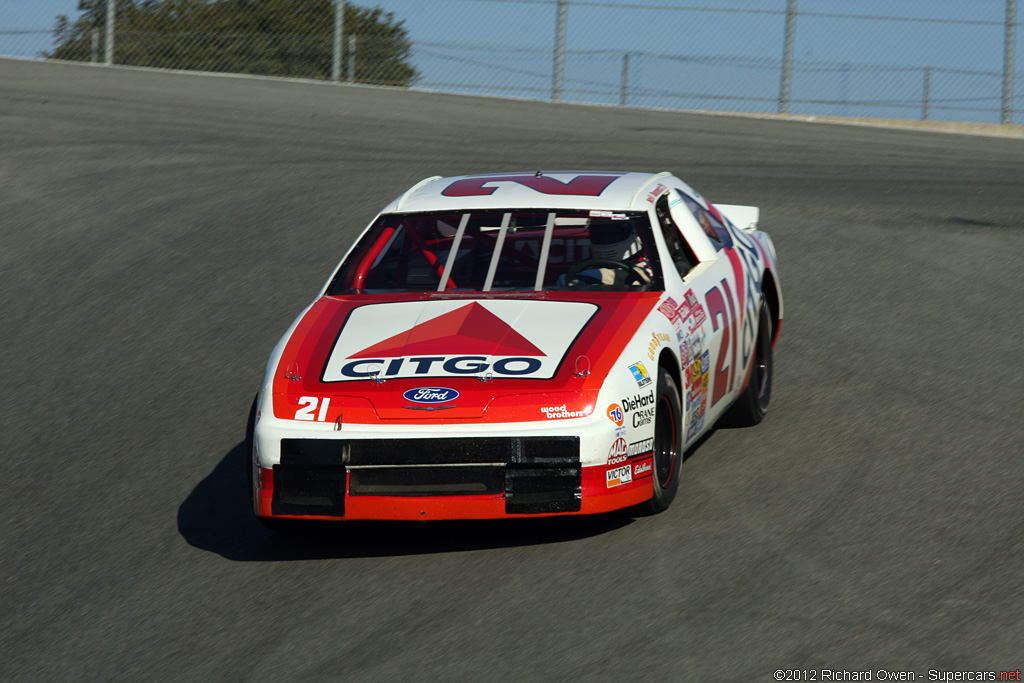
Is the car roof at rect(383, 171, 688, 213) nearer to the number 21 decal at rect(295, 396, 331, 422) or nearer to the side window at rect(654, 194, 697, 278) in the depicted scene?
the side window at rect(654, 194, 697, 278)

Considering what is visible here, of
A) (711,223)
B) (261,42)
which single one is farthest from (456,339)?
(261,42)

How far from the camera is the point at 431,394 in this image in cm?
526

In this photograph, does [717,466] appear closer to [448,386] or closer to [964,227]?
[448,386]

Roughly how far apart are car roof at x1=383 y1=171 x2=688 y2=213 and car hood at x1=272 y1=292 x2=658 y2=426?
0.69 meters

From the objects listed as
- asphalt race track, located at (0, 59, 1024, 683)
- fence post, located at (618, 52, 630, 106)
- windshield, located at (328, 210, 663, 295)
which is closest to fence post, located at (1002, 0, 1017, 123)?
fence post, located at (618, 52, 630, 106)

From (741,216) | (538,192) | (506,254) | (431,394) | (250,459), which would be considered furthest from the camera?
(741,216)

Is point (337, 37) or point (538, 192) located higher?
point (337, 37)

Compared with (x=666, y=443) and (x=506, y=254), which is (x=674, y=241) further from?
(x=666, y=443)

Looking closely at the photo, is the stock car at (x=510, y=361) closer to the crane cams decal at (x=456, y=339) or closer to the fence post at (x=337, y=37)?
the crane cams decal at (x=456, y=339)

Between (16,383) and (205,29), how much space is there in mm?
16887

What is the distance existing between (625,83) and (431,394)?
689 inches

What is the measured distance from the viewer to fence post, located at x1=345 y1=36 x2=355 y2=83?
22562 mm

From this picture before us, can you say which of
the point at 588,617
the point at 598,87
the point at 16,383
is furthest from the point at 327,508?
the point at 598,87

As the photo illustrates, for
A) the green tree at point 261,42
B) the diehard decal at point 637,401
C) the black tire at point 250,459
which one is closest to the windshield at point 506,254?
the diehard decal at point 637,401
